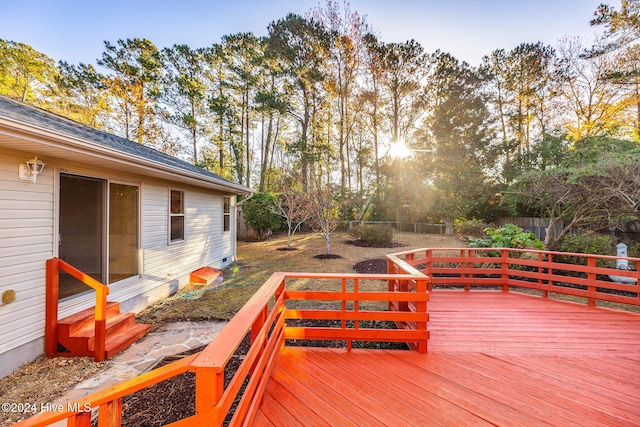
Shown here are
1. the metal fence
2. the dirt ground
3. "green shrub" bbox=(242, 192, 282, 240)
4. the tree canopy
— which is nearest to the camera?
the dirt ground

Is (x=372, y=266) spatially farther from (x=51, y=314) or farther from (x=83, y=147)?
(x=83, y=147)

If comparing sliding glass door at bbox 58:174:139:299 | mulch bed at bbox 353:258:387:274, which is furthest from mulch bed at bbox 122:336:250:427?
mulch bed at bbox 353:258:387:274

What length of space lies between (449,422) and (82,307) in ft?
14.5

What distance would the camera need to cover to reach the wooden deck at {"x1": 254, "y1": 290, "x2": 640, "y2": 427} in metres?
1.82

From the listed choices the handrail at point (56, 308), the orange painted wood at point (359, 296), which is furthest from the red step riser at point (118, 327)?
the orange painted wood at point (359, 296)

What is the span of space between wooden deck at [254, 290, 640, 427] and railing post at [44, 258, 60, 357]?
2.78 metres

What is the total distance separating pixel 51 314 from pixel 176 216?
9.69ft

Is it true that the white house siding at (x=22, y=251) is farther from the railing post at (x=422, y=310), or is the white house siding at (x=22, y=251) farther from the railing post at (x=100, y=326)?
the railing post at (x=422, y=310)

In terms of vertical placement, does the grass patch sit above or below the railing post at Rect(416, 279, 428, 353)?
below

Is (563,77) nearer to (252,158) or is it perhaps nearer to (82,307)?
(252,158)

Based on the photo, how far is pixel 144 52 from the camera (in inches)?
559

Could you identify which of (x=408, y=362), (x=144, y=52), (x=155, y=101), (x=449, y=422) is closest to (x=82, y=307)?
(x=408, y=362)

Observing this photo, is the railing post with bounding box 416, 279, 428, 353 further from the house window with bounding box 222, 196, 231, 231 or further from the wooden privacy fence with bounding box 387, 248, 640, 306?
the house window with bounding box 222, 196, 231, 231

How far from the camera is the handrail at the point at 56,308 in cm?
290
